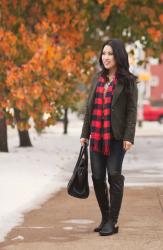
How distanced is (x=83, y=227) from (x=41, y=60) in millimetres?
8371

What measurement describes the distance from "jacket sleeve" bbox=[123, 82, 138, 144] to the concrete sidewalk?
1036 mm

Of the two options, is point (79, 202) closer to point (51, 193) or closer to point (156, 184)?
point (51, 193)

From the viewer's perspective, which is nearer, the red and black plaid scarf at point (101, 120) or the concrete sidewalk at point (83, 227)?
the concrete sidewalk at point (83, 227)

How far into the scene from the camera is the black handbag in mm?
7531

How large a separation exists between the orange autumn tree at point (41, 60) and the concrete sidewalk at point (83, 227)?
18.5 feet

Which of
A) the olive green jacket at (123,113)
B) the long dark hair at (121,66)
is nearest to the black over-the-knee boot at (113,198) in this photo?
the olive green jacket at (123,113)

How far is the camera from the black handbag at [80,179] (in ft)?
24.7

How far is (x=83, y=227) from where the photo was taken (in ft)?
26.2

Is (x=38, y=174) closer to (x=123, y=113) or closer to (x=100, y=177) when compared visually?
→ (x=100, y=177)

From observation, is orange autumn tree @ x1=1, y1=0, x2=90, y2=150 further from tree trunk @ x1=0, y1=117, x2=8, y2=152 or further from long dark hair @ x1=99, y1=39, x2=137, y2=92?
long dark hair @ x1=99, y1=39, x2=137, y2=92

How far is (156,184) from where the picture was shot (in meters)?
11.9

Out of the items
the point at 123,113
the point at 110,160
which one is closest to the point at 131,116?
the point at 123,113

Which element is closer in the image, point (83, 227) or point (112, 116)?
point (112, 116)

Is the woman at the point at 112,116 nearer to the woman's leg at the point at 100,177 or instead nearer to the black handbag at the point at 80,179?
the woman's leg at the point at 100,177
